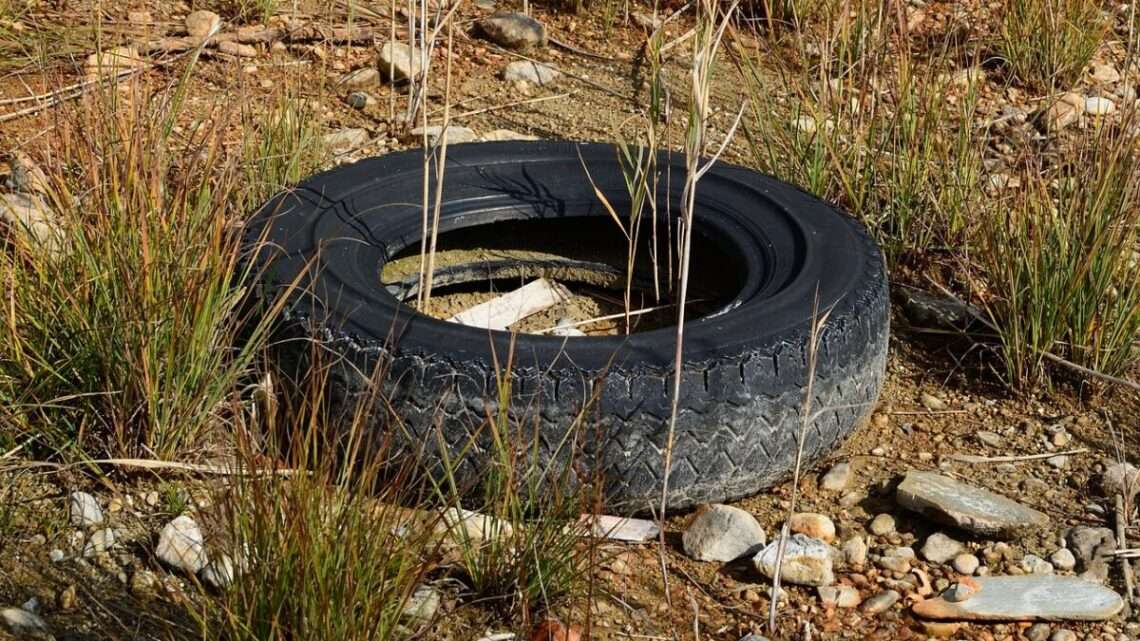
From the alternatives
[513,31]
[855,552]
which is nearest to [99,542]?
[855,552]

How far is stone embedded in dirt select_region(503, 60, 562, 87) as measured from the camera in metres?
5.38

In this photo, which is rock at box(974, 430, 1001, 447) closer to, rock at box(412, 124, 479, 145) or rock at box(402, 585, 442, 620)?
rock at box(402, 585, 442, 620)

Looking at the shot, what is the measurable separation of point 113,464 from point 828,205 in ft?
5.97

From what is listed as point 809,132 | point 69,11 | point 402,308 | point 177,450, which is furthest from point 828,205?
point 69,11

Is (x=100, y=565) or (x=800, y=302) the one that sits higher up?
(x=800, y=302)

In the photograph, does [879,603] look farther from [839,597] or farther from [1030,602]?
[1030,602]

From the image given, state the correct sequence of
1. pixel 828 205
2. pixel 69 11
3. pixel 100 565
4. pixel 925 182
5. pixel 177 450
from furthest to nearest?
pixel 69 11, pixel 925 182, pixel 828 205, pixel 177 450, pixel 100 565

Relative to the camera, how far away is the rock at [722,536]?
10.1 feet

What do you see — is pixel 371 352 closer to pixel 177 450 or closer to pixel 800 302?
pixel 177 450

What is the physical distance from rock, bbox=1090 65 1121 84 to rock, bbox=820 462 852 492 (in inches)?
107

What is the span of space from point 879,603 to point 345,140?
2.52m

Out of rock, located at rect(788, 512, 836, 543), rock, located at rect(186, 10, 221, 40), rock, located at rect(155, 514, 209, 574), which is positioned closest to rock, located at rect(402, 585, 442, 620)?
rock, located at rect(155, 514, 209, 574)

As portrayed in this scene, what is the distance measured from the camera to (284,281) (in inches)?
130

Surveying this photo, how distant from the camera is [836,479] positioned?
3.38 meters
